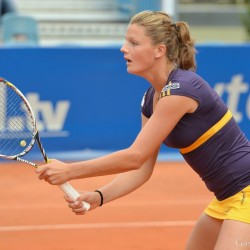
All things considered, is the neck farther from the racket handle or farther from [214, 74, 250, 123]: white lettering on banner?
[214, 74, 250, 123]: white lettering on banner

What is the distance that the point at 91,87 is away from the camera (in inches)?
403

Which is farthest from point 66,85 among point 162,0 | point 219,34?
point 219,34

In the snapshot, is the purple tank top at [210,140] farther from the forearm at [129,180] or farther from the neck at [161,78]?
the forearm at [129,180]

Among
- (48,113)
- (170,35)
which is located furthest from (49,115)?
(170,35)

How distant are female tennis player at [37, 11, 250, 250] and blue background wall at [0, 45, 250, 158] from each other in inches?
228

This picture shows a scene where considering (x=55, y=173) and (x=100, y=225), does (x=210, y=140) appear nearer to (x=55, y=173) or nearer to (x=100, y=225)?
(x=55, y=173)

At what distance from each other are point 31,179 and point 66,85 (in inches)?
57.1

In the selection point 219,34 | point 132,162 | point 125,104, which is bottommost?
point 219,34

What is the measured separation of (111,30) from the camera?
16.7 metres

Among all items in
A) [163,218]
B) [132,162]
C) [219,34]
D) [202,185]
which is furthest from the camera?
[219,34]

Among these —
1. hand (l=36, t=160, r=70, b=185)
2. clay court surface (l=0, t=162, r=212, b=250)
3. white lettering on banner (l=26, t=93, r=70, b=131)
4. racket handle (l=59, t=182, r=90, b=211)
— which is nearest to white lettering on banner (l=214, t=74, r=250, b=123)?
clay court surface (l=0, t=162, r=212, b=250)

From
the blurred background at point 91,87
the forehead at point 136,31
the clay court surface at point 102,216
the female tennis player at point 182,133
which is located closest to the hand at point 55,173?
the female tennis player at point 182,133

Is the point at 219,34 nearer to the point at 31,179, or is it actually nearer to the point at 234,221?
the point at 31,179

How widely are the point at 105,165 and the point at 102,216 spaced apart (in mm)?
3816
